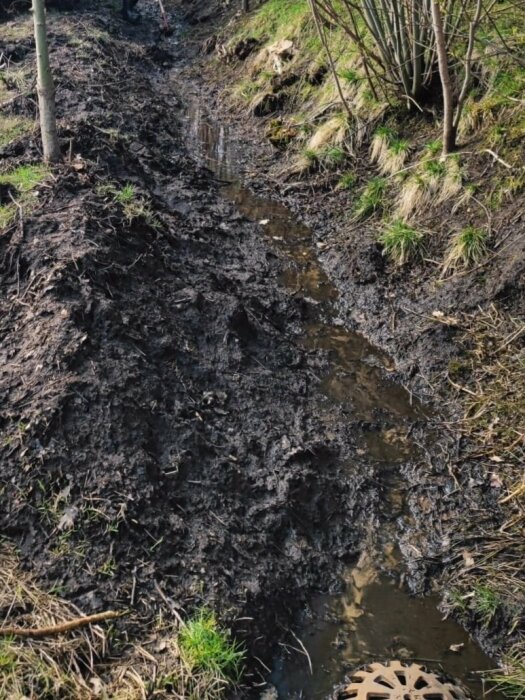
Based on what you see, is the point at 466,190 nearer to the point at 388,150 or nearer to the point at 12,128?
the point at 388,150

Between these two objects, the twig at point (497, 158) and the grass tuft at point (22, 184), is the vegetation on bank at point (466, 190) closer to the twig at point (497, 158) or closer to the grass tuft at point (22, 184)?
the twig at point (497, 158)

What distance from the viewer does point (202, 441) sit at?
3.76 meters

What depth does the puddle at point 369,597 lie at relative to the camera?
3006mm

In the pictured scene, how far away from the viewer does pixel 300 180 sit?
7730mm

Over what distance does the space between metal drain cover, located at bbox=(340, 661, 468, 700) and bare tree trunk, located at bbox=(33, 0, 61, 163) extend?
492 centimetres

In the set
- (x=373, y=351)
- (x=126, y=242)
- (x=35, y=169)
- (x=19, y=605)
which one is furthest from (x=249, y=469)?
(x=35, y=169)

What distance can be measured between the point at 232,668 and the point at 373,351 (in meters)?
3.04

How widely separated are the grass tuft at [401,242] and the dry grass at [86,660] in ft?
13.2

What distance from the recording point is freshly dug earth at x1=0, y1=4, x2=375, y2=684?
3.06 meters

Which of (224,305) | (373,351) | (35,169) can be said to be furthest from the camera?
(35,169)

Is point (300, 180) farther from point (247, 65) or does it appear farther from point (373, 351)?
point (247, 65)

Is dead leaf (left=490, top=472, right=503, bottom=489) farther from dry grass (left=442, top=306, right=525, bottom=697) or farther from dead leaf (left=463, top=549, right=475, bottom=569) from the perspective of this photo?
dead leaf (left=463, top=549, right=475, bottom=569)

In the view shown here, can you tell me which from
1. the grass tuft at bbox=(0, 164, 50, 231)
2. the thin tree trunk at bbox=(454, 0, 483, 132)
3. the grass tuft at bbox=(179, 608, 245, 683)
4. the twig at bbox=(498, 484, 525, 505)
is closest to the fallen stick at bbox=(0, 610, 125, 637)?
the grass tuft at bbox=(179, 608, 245, 683)

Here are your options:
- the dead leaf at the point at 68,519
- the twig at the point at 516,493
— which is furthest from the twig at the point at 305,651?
the twig at the point at 516,493
